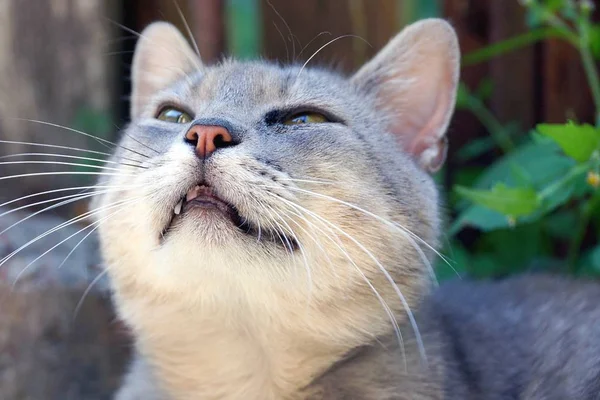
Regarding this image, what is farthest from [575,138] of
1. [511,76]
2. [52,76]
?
[52,76]

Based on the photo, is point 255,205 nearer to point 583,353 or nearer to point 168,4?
point 583,353

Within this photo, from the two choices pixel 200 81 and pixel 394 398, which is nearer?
pixel 394 398

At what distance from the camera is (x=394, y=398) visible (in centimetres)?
206

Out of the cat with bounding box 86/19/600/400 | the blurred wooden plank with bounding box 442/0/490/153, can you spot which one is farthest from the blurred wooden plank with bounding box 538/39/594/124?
the cat with bounding box 86/19/600/400

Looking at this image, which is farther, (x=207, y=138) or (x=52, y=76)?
(x=52, y=76)

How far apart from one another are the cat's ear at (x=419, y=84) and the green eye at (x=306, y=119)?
1.19 ft

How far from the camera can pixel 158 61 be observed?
2805mm

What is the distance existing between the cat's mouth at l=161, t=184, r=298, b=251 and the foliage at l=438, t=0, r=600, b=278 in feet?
2.87

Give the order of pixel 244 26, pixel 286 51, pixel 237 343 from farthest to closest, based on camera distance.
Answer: pixel 244 26, pixel 286 51, pixel 237 343

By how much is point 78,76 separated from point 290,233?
2.55 metres

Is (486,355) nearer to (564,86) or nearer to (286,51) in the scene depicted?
(564,86)

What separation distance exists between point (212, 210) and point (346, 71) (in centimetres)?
240

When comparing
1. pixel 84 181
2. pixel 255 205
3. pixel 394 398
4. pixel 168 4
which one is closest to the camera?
pixel 255 205

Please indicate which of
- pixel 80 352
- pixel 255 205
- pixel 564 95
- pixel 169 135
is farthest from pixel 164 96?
pixel 564 95
